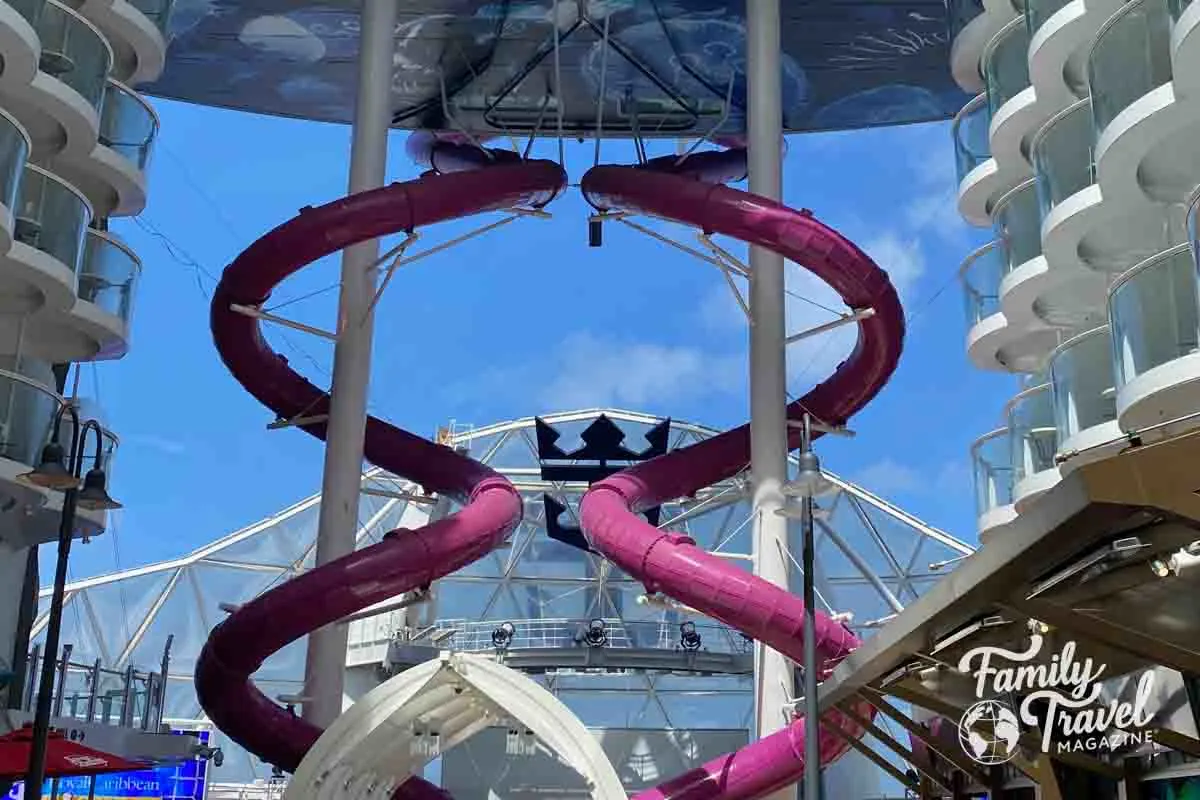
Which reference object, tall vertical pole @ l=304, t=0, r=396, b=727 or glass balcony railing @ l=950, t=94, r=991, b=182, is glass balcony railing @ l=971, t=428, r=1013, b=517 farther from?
tall vertical pole @ l=304, t=0, r=396, b=727

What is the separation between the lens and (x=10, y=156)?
15.7m

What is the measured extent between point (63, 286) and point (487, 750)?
14802mm

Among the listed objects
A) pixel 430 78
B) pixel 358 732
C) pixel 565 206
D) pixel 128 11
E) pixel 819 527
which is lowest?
pixel 358 732

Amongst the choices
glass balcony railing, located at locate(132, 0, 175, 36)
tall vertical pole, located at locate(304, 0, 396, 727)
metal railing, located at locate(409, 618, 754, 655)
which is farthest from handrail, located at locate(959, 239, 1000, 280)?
glass balcony railing, located at locate(132, 0, 175, 36)

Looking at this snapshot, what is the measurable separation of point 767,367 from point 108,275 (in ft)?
31.8

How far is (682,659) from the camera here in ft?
100

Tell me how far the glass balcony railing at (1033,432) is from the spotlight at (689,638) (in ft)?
45.3

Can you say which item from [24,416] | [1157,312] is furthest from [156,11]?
[1157,312]

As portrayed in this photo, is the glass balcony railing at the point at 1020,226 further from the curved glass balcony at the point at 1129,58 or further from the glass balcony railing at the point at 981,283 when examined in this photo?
the curved glass balcony at the point at 1129,58

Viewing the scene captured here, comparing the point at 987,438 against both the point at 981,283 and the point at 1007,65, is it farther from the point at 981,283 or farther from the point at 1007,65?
the point at 1007,65

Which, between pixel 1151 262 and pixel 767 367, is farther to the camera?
pixel 767 367

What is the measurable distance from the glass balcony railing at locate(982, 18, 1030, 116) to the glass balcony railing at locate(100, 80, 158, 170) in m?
12.6

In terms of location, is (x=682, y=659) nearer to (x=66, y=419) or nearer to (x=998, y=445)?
(x=998, y=445)

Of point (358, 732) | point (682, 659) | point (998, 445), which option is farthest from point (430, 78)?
point (358, 732)
